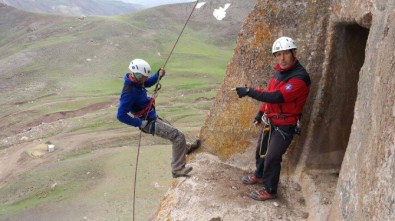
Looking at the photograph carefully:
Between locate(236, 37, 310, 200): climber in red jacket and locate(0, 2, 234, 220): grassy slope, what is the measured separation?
8875 millimetres

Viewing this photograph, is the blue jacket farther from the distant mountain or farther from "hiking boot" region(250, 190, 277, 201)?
the distant mountain

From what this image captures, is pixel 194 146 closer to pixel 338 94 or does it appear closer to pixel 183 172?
pixel 183 172

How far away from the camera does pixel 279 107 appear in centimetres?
906

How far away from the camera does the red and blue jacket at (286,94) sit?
28.1 feet

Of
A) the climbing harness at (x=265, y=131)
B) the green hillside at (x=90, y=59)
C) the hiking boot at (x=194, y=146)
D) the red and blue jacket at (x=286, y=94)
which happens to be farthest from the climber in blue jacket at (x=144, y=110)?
the green hillside at (x=90, y=59)

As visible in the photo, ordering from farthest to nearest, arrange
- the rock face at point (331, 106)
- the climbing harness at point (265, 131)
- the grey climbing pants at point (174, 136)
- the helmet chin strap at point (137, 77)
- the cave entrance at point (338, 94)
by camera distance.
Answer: the grey climbing pants at point (174, 136) → the helmet chin strap at point (137, 77) → the cave entrance at point (338, 94) → the climbing harness at point (265, 131) → the rock face at point (331, 106)

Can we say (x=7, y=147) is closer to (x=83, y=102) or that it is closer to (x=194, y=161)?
(x=83, y=102)

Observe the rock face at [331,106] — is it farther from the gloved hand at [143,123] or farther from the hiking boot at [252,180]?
the gloved hand at [143,123]

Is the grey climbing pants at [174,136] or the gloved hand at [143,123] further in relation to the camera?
the grey climbing pants at [174,136]

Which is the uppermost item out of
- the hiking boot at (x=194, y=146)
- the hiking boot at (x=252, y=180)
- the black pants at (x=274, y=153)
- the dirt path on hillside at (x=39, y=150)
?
the black pants at (x=274, y=153)

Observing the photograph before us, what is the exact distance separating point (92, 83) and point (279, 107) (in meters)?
39.6

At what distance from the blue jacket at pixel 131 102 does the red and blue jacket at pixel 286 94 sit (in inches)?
121

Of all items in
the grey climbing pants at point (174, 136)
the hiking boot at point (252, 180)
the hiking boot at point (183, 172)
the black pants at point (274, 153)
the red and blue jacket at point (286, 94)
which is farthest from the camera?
the grey climbing pants at point (174, 136)

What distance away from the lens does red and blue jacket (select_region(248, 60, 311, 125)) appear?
8578 mm
